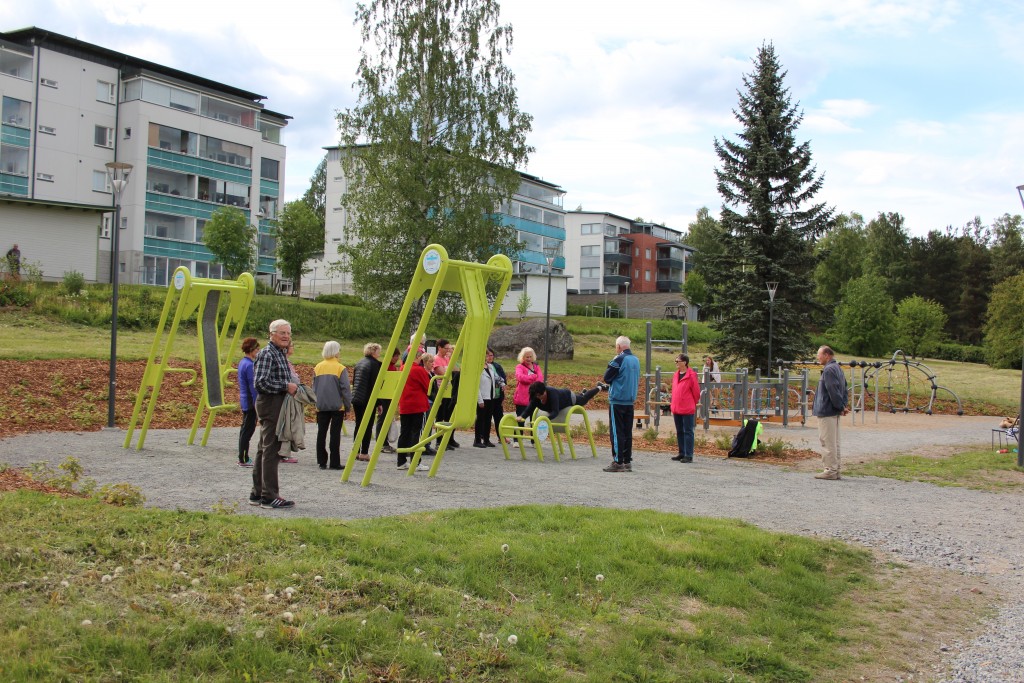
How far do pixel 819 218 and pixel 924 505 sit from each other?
26067 millimetres

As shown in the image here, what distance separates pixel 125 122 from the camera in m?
49.8

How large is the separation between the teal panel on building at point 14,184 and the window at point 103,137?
4.57m

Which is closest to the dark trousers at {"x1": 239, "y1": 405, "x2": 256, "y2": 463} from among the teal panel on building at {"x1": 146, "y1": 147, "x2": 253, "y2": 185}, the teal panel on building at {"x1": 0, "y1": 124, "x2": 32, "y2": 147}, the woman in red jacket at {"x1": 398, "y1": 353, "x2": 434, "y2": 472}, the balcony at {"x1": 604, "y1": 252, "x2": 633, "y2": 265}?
the woman in red jacket at {"x1": 398, "y1": 353, "x2": 434, "y2": 472}

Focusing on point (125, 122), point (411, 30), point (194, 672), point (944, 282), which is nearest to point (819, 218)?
point (411, 30)

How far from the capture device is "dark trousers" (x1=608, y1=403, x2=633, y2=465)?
1170 centimetres

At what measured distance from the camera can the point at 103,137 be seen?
4947 cm

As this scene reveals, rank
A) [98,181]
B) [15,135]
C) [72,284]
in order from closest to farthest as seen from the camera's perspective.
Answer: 1. [72,284]
2. [15,135]
3. [98,181]

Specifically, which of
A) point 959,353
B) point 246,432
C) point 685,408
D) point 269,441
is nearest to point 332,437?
point 246,432

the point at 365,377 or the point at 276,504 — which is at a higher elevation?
the point at 365,377

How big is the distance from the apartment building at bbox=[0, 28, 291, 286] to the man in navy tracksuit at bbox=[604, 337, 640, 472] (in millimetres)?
36840

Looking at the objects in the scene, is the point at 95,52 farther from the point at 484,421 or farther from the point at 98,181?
the point at 484,421

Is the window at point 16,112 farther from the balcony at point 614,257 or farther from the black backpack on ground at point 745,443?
the balcony at point 614,257

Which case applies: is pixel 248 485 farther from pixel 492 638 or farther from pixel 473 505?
pixel 492 638

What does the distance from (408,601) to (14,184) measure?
49.2 meters
